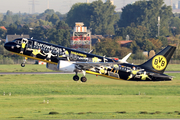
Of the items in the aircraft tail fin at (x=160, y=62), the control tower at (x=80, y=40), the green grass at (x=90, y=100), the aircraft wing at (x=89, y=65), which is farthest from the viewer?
the control tower at (x=80, y=40)

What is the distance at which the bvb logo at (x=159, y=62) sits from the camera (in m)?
58.6

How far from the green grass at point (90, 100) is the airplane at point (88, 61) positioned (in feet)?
9.03

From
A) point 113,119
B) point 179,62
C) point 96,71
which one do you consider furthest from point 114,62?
point 179,62

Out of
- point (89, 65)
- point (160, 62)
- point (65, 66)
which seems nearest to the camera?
point (65, 66)

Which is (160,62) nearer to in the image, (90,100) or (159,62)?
(159,62)

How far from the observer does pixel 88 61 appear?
60.0 metres

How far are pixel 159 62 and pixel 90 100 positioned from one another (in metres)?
15.0

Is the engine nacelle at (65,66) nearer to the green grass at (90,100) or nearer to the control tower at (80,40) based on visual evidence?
the green grass at (90,100)

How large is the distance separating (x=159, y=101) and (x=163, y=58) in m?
10.5

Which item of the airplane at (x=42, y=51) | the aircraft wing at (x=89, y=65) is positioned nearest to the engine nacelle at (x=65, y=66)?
the airplane at (x=42, y=51)

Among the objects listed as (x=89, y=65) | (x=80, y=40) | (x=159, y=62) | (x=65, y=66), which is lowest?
(x=65, y=66)

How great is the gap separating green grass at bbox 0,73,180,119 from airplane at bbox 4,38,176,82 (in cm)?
275

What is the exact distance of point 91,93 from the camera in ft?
189

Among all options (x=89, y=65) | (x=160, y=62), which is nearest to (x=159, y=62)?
(x=160, y=62)
